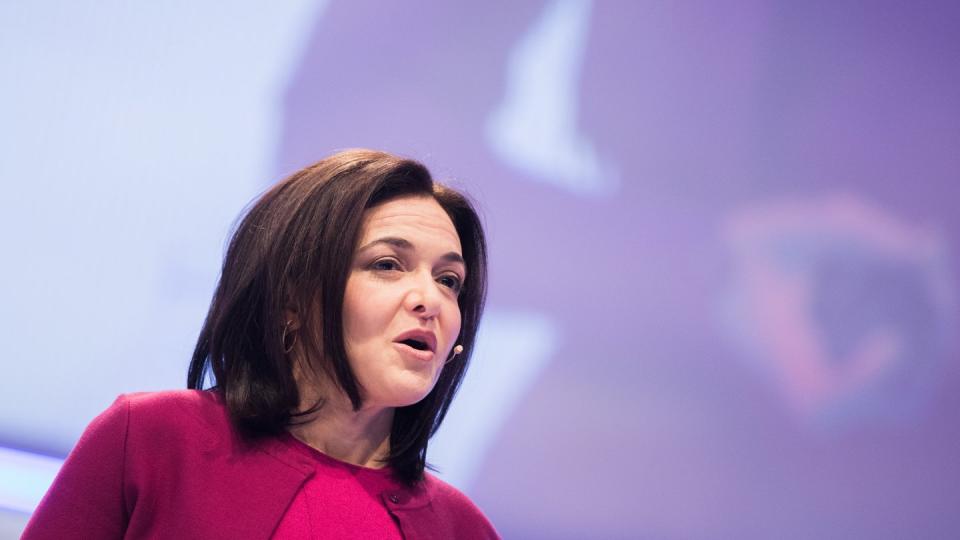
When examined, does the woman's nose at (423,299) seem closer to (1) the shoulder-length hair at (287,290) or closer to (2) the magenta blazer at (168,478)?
(1) the shoulder-length hair at (287,290)

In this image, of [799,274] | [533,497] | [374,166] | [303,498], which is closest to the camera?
[303,498]

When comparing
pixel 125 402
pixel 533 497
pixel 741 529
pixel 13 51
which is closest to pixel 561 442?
pixel 533 497

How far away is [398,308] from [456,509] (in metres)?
0.45

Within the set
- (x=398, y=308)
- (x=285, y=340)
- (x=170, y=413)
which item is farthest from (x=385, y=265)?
(x=170, y=413)

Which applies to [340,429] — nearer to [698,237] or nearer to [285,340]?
[285,340]

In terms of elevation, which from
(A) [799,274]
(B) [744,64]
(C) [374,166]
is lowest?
(C) [374,166]

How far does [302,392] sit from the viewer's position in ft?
5.17

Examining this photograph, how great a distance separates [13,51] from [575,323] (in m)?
1.61

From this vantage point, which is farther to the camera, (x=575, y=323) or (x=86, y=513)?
(x=575, y=323)

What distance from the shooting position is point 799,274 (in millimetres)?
A: 2756

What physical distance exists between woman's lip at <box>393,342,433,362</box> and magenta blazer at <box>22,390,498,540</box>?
22 cm

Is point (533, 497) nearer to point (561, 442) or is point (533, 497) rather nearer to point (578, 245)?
point (561, 442)

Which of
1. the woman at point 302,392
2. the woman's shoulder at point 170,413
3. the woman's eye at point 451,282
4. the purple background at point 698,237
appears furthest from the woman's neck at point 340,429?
the purple background at point 698,237

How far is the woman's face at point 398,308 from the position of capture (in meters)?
1.50
